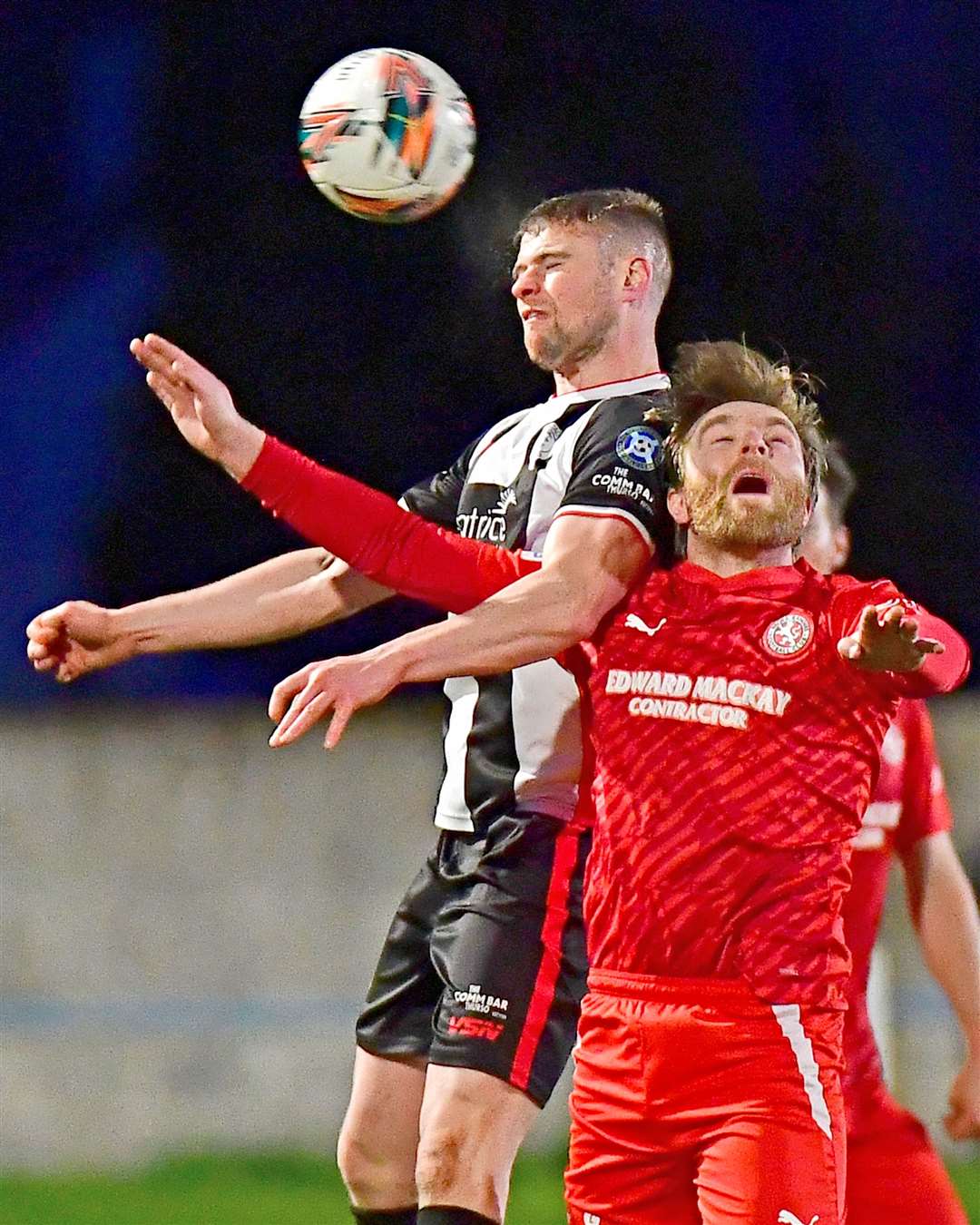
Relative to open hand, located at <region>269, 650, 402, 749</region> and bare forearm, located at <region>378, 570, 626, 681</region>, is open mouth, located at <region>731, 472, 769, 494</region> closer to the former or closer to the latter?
bare forearm, located at <region>378, 570, 626, 681</region>

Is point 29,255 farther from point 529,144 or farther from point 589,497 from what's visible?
point 589,497

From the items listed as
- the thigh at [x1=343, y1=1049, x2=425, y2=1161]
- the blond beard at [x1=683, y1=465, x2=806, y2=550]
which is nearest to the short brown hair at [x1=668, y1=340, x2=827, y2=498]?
the blond beard at [x1=683, y1=465, x2=806, y2=550]

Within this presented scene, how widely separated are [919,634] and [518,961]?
44.0 inches

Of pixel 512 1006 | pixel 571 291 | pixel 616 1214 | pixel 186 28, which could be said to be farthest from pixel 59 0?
pixel 616 1214

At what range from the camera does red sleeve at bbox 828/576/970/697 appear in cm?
314

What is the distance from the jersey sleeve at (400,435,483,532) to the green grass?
3.05m

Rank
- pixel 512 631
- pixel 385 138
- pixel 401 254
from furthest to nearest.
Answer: pixel 401 254 → pixel 385 138 → pixel 512 631

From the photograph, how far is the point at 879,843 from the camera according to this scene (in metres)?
4.02

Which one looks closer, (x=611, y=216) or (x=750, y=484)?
(x=750, y=484)

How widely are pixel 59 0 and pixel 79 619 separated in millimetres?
6738

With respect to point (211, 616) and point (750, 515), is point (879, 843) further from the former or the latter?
point (211, 616)

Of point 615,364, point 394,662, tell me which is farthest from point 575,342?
point 394,662

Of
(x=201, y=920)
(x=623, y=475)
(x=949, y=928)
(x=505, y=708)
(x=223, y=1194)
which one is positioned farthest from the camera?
(x=201, y=920)

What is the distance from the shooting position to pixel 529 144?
373 inches
